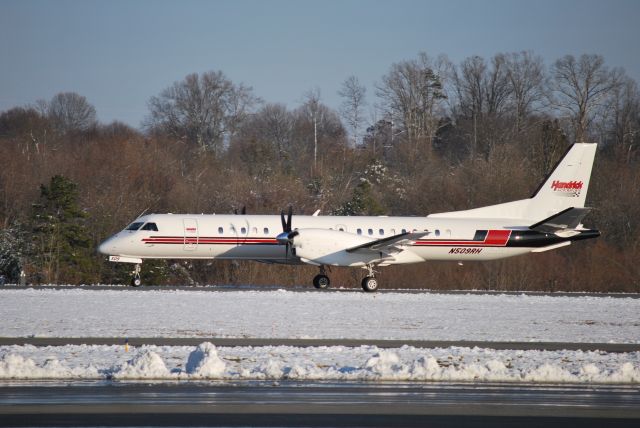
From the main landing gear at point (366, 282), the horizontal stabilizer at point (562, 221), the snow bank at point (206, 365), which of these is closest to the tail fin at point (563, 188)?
the horizontal stabilizer at point (562, 221)

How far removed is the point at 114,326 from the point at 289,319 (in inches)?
173

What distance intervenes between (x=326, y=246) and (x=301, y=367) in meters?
17.1

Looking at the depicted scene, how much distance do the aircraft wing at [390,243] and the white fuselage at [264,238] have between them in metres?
0.25

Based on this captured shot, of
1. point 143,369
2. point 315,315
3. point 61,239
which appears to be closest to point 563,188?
point 315,315

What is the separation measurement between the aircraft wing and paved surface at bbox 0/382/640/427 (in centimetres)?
1747

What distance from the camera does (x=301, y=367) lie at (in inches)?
535

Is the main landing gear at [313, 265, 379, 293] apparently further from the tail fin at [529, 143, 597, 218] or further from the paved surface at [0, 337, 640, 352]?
the paved surface at [0, 337, 640, 352]

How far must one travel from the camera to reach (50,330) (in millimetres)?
19625

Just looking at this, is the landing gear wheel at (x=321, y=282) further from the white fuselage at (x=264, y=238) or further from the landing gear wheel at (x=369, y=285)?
the landing gear wheel at (x=369, y=285)

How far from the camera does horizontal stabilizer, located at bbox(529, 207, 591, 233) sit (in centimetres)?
3231

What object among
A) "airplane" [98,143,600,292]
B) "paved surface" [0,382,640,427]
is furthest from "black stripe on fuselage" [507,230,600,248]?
"paved surface" [0,382,640,427]

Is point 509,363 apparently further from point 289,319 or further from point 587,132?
point 587,132

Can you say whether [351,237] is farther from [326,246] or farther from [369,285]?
[369,285]

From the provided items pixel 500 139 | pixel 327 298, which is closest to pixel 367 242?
pixel 327 298
